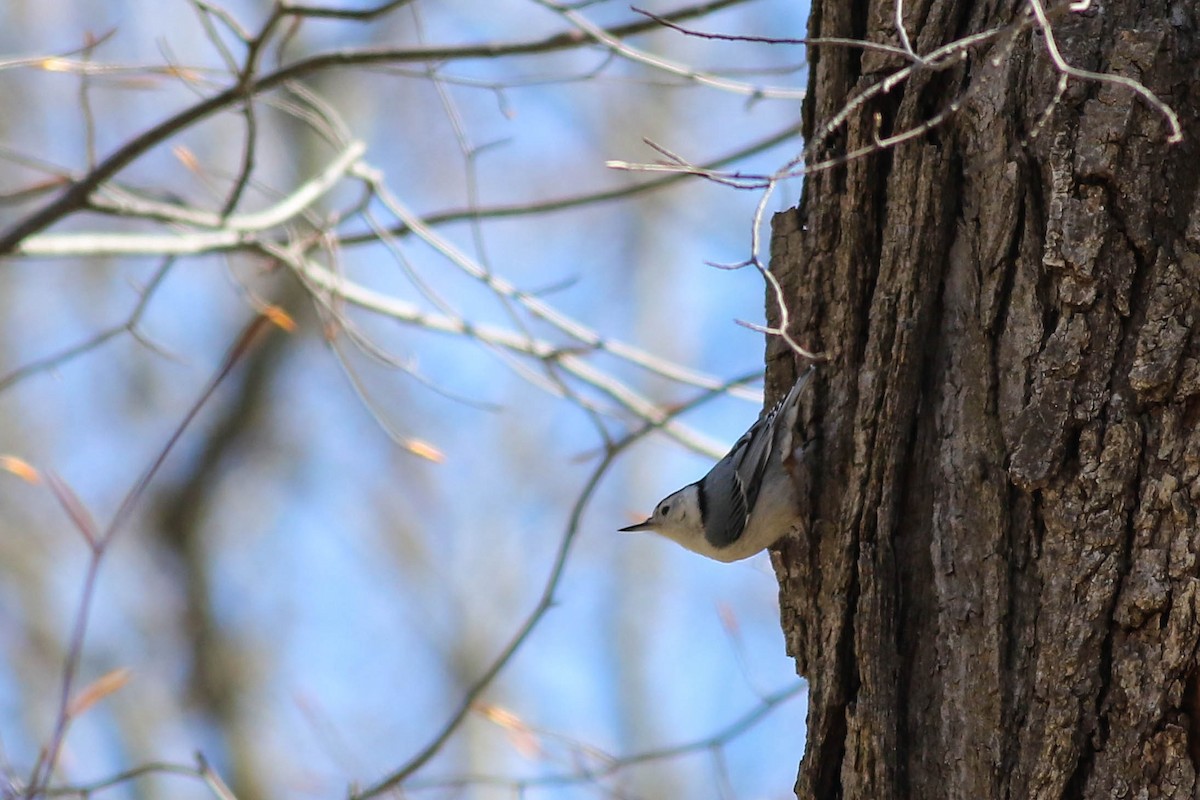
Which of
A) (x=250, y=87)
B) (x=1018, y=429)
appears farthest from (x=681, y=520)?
(x=1018, y=429)

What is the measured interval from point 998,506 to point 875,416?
28 centimetres

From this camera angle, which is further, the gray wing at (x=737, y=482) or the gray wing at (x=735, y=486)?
the gray wing at (x=735, y=486)

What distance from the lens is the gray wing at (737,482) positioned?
2.70m

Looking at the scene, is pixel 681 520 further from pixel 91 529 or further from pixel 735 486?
pixel 91 529

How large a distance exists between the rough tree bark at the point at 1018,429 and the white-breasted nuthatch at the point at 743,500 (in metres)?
0.29

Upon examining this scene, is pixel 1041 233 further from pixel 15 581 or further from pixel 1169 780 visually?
pixel 15 581

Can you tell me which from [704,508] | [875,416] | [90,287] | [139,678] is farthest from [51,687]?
[875,416]

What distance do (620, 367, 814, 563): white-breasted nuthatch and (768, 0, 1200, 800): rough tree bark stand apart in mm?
293

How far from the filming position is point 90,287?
9.61 m

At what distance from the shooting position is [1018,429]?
1807mm

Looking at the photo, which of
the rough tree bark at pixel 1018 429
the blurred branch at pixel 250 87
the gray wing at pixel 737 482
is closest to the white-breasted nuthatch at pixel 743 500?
the gray wing at pixel 737 482

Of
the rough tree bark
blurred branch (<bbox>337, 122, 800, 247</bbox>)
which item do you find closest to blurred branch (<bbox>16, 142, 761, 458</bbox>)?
blurred branch (<bbox>337, 122, 800, 247</bbox>)

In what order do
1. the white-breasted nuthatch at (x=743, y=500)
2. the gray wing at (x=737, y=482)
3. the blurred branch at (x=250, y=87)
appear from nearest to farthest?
the white-breasted nuthatch at (x=743, y=500) → the gray wing at (x=737, y=482) → the blurred branch at (x=250, y=87)

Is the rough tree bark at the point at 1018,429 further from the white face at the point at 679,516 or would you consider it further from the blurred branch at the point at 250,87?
the white face at the point at 679,516
